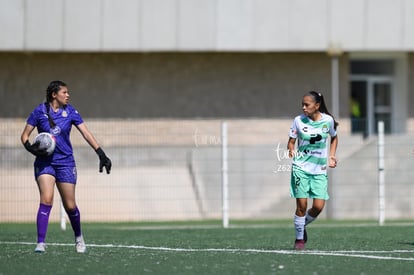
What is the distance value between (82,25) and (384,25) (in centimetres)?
842

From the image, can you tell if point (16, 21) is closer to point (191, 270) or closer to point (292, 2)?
point (292, 2)

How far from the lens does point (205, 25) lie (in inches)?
1150

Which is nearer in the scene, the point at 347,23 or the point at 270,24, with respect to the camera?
the point at 270,24

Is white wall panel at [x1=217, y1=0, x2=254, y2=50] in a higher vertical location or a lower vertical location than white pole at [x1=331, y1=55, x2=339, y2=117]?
higher

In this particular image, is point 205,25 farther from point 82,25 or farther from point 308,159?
point 308,159

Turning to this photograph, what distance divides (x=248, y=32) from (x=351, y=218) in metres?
6.31

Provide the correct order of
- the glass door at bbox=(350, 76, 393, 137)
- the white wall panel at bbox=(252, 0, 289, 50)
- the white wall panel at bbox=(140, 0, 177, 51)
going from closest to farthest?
the white wall panel at bbox=(140, 0, 177, 51) < the white wall panel at bbox=(252, 0, 289, 50) < the glass door at bbox=(350, 76, 393, 137)

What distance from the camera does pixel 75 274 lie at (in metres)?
10.8

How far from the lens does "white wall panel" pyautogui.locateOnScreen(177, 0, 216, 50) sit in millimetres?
28984

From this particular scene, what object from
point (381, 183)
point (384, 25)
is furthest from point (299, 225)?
point (384, 25)

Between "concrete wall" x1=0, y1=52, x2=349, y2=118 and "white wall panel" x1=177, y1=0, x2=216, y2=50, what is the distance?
1582 millimetres

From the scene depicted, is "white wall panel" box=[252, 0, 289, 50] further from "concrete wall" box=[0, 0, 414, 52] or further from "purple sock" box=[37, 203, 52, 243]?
"purple sock" box=[37, 203, 52, 243]

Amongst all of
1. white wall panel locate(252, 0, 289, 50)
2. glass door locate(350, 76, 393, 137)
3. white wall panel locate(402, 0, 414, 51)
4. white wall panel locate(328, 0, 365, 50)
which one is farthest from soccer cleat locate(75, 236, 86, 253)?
glass door locate(350, 76, 393, 137)

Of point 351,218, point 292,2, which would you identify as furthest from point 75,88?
point 351,218
